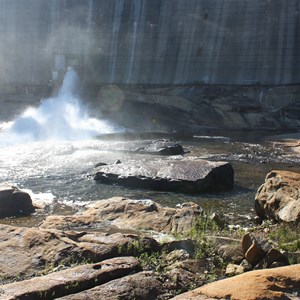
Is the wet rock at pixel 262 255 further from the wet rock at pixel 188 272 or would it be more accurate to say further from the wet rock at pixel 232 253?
the wet rock at pixel 188 272

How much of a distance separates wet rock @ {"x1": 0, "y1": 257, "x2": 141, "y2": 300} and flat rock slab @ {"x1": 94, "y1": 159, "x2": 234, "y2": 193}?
6.76 meters

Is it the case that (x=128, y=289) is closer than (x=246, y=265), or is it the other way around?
(x=128, y=289)

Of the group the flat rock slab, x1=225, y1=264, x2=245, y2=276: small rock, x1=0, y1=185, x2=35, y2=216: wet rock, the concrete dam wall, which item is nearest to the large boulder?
x1=225, y1=264, x2=245, y2=276: small rock

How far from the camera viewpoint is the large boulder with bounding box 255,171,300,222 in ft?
25.8

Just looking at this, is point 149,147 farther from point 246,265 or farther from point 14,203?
point 246,265

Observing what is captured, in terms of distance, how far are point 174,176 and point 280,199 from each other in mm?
4201

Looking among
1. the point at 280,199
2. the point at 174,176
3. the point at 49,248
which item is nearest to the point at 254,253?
the point at 49,248

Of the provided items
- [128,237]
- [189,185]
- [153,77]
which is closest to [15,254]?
[128,237]

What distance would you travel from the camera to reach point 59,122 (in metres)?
26.4

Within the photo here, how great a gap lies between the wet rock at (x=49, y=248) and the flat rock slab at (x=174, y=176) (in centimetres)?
589

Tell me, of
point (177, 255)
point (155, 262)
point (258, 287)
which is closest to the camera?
point (258, 287)

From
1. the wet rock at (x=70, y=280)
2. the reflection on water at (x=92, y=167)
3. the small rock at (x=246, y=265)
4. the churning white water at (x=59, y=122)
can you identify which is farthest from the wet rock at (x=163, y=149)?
the wet rock at (x=70, y=280)

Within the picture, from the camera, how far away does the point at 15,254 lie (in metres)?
5.88

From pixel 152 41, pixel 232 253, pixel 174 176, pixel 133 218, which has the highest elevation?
pixel 152 41
